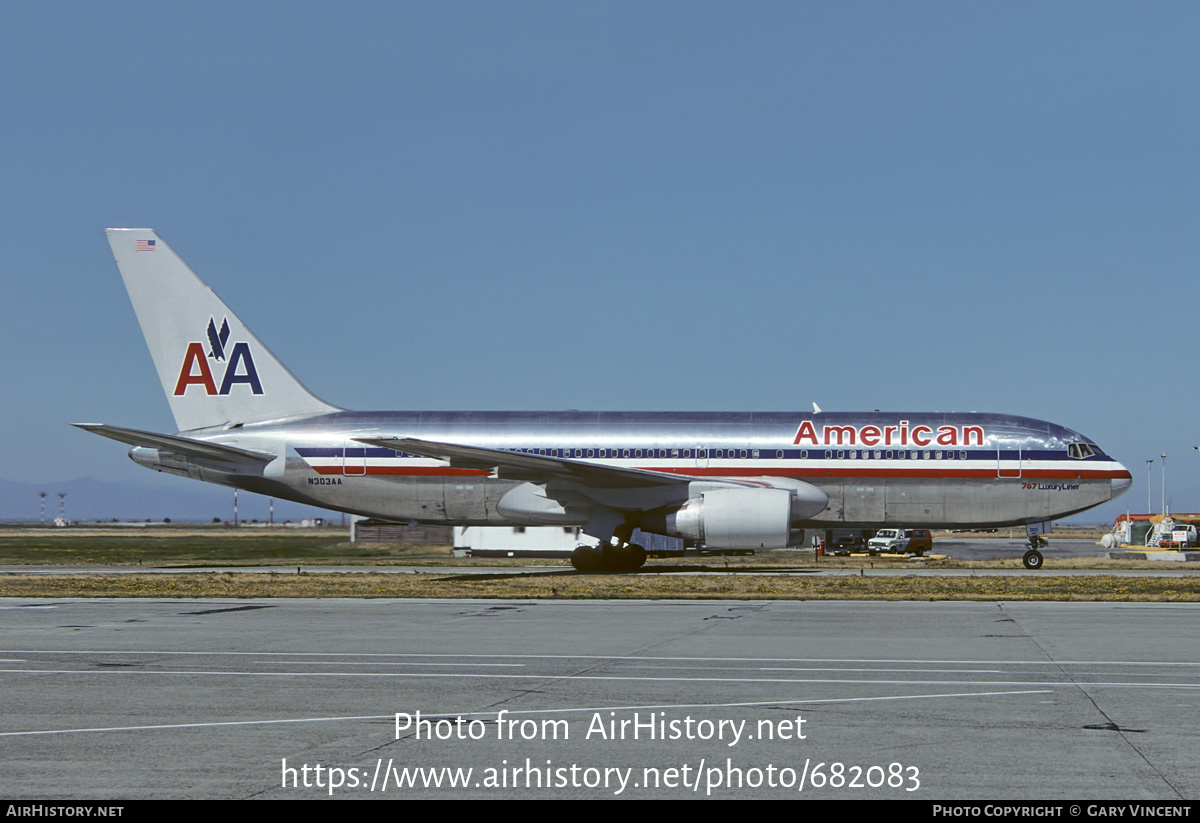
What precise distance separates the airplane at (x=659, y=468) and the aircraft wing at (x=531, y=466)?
11 cm

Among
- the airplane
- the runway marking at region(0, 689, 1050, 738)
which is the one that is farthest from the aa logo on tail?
the runway marking at region(0, 689, 1050, 738)

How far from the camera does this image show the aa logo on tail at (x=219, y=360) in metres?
33.8

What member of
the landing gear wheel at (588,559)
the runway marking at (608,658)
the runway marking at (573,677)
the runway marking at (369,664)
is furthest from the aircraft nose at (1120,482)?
the runway marking at (369,664)

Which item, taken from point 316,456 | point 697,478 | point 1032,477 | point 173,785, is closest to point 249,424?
point 316,456

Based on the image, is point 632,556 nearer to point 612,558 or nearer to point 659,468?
point 612,558

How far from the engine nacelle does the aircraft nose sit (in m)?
9.77

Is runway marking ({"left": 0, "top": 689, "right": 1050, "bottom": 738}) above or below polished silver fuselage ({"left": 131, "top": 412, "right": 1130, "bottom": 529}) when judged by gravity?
below

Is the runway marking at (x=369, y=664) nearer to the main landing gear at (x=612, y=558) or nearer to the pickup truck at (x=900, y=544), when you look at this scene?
the main landing gear at (x=612, y=558)

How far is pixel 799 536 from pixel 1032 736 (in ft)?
78.6

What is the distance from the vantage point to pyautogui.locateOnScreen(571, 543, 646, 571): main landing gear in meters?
31.9

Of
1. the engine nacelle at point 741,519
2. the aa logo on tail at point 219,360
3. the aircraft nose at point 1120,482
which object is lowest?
the engine nacelle at point 741,519

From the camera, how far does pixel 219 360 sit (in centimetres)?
3375

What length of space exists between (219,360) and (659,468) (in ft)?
45.7

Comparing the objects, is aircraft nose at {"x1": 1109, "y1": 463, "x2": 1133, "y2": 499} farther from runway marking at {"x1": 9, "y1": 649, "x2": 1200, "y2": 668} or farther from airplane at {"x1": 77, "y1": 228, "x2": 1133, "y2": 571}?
runway marking at {"x1": 9, "y1": 649, "x2": 1200, "y2": 668}
